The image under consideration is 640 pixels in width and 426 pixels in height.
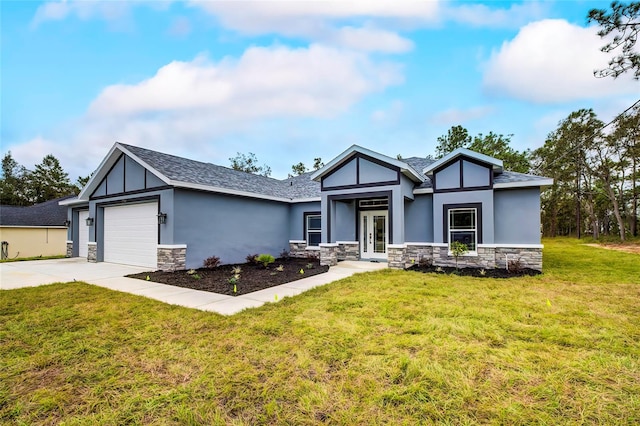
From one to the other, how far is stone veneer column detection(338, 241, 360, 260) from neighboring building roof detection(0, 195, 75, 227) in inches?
775

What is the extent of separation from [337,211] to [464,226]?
4.90 m

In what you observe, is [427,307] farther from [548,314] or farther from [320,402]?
[320,402]

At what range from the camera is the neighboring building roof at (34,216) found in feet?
63.9

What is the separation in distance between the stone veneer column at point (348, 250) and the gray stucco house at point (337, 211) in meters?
0.04

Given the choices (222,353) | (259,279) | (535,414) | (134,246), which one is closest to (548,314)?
(535,414)

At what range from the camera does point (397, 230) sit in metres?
10.1

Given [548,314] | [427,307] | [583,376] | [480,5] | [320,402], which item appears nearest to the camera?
[320,402]

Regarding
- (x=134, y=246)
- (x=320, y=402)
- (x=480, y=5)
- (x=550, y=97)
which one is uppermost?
(x=480, y=5)

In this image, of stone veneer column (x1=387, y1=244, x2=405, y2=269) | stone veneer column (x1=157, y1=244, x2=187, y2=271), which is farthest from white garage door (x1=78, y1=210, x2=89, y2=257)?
stone veneer column (x1=387, y1=244, x2=405, y2=269)

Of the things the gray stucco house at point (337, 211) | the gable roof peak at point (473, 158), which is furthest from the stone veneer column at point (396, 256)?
the gable roof peak at point (473, 158)

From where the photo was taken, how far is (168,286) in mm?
7477

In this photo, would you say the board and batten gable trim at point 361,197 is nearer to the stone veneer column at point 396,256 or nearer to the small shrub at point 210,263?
the stone veneer column at point 396,256

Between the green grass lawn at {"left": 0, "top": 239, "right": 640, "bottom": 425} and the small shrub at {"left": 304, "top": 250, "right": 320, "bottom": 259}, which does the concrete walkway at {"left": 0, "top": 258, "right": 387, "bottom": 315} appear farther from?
the small shrub at {"left": 304, "top": 250, "right": 320, "bottom": 259}

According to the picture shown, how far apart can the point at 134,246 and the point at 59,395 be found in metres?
9.74
